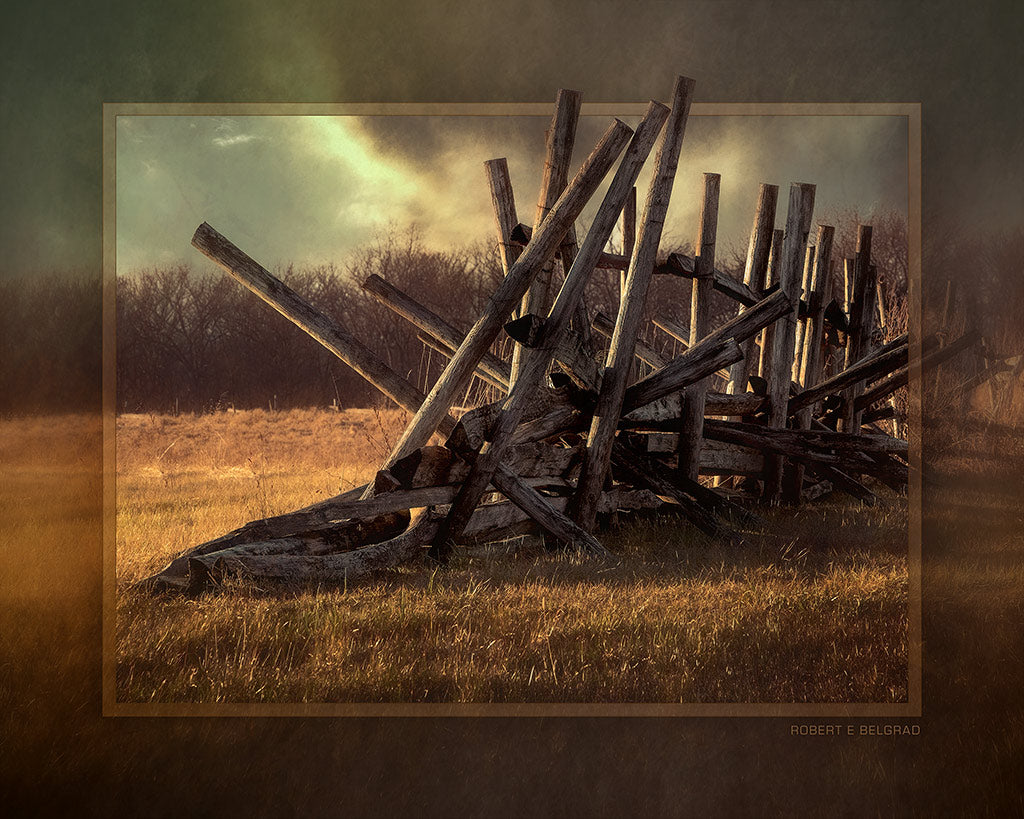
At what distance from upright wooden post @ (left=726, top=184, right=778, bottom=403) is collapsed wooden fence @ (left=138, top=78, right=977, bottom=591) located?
0.05ft

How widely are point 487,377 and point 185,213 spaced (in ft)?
6.45

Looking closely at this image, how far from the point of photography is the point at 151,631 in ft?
11.1

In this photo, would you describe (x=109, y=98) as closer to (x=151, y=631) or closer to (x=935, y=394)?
(x=151, y=631)

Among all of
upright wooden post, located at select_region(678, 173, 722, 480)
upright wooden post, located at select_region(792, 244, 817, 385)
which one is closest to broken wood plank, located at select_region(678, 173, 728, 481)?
upright wooden post, located at select_region(678, 173, 722, 480)

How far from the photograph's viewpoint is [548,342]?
4.15 m

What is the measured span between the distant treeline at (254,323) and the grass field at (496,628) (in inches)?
11.3

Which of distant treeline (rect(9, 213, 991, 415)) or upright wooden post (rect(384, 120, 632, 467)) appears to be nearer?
distant treeline (rect(9, 213, 991, 415))

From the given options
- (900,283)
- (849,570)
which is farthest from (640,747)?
(900,283)

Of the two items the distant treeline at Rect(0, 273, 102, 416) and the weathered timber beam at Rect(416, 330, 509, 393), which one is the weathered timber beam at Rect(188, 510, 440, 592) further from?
the weathered timber beam at Rect(416, 330, 509, 393)

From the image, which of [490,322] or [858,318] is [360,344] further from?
[858,318]

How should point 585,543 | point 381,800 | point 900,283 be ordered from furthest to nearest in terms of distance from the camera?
point 900,283
point 585,543
point 381,800

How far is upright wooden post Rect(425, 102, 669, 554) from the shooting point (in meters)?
4.07

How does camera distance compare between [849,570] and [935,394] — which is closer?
[935,394]

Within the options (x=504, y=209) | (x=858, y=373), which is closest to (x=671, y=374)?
(x=504, y=209)
